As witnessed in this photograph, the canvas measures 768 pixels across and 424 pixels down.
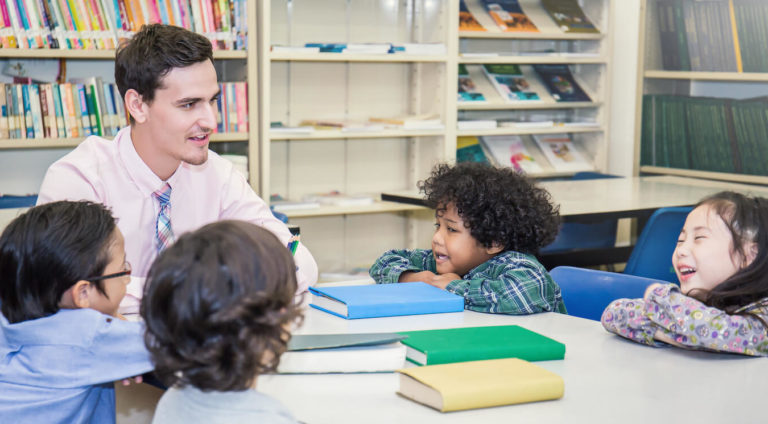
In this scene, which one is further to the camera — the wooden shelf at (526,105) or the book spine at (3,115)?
the wooden shelf at (526,105)

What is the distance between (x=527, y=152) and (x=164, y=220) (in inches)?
120

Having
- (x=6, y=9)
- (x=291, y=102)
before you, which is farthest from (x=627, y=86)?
(x=6, y=9)

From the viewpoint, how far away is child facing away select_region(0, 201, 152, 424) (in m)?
1.33

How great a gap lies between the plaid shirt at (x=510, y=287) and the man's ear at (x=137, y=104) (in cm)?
84

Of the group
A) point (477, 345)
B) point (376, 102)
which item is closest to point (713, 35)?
point (376, 102)

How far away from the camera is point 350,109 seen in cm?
452

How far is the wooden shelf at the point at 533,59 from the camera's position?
14.3ft

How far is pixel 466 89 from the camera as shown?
14.9ft

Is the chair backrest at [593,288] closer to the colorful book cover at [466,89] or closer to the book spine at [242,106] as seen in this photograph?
the book spine at [242,106]

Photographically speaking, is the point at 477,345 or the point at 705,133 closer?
the point at 477,345

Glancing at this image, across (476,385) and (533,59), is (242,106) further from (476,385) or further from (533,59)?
(476,385)

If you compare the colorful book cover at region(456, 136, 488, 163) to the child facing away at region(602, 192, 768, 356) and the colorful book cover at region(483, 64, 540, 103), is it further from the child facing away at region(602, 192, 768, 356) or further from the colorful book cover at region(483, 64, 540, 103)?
the child facing away at region(602, 192, 768, 356)

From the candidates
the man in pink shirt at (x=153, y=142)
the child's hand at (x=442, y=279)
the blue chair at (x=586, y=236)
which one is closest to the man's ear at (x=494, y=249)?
the child's hand at (x=442, y=279)

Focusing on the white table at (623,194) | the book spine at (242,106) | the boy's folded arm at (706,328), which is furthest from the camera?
the book spine at (242,106)
